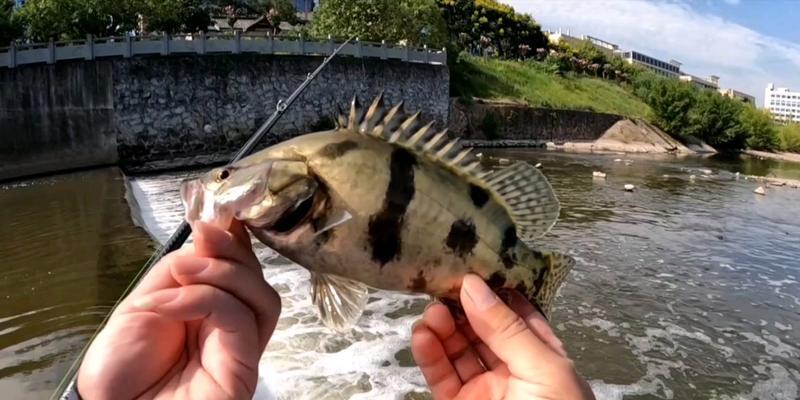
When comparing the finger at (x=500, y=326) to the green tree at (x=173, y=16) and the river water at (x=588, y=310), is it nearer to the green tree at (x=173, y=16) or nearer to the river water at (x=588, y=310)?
the river water at (x=588, y=310)

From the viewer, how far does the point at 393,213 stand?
7.04ft

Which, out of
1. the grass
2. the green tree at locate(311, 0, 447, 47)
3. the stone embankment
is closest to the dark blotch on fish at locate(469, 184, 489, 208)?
the stone embankment

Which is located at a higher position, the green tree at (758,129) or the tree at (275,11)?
the tree at (275,11)

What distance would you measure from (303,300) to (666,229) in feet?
41.1

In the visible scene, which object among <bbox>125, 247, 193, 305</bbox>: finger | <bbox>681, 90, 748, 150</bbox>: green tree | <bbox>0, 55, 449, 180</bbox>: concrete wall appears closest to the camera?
<bbox>125, 247, 193, 305</bbox>: finger

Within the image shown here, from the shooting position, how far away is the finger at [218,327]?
1758 millimetres

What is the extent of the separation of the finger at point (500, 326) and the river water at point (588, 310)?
5.42m

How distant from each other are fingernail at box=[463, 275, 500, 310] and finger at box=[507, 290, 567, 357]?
0.64 ft

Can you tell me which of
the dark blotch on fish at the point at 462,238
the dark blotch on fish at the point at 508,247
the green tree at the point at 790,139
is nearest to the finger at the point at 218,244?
the dark blotch on fish at the point at 462,238

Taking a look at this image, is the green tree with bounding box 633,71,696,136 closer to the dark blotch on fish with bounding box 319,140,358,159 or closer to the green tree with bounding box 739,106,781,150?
the green tree with bounding box 739,106,781,150

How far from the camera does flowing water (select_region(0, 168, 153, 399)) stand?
7480mm

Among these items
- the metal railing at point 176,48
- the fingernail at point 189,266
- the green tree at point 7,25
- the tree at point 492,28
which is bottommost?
the fingernail at point 189,266

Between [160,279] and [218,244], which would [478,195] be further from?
[160,279]

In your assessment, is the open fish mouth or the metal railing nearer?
the open fish mouth
